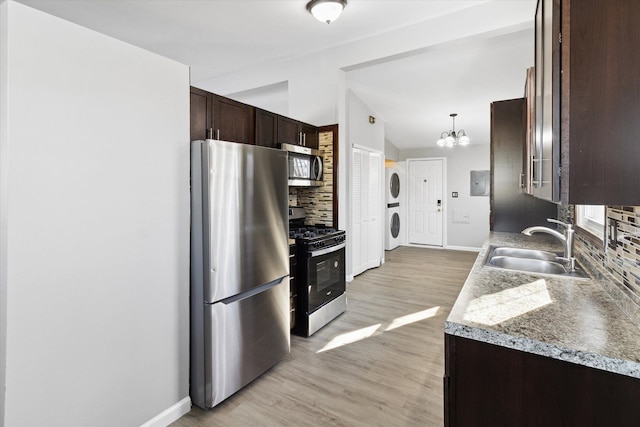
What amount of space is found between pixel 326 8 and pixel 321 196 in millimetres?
1910

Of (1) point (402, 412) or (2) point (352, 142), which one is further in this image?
(2) point (352, 142)

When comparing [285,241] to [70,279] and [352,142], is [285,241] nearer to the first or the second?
[70,279]

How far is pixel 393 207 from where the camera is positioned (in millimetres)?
7406

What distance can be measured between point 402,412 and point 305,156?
249cm

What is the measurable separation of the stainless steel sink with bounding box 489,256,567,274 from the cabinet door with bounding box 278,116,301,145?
2.13 m

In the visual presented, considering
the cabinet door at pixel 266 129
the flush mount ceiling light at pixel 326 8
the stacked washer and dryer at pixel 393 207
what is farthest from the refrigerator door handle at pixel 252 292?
the stacked washer and dryer at pixel 393 207

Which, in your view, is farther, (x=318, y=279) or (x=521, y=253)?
(x=318, y=279)

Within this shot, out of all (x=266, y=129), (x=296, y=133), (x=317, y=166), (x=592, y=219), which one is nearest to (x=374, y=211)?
(x=317, y=166)

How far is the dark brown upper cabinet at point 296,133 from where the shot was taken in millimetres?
3279

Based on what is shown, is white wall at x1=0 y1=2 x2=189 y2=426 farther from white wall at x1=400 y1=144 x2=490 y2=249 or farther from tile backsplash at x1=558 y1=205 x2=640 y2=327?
white wall at x1=400 y1=144 x2=490 y2=249

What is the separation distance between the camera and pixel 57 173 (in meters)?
1.46

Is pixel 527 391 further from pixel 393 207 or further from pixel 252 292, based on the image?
pixel 393 207

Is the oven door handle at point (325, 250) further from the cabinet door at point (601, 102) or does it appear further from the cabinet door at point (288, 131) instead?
the cabinet door at point (601, 102)

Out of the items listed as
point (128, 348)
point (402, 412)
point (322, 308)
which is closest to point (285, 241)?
point (322, 308)
